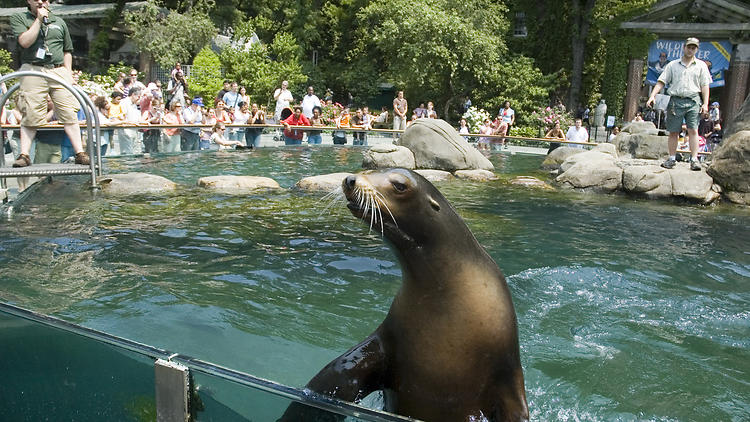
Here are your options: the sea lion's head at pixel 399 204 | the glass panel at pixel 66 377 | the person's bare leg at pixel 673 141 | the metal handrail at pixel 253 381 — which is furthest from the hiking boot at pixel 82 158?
the person's bare leg at pixel 673 141

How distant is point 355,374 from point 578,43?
29153 millimetres

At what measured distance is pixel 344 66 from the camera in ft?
108

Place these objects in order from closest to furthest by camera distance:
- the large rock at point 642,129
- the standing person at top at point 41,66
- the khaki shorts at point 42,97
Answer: the standing person at top at point 41,66 < the khaki shorts at point 42,97 < the large rock at point 642,129

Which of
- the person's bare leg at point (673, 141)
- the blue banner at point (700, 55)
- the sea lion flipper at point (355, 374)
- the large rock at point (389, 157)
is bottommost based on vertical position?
the sea lion flipper at point (355, 374)

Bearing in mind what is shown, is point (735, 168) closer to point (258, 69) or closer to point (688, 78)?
point (688, 78)

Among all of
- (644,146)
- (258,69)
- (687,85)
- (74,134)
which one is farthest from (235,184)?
(258,69)

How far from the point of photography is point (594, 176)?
12.0 m

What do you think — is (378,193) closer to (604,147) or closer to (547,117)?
(604,147)

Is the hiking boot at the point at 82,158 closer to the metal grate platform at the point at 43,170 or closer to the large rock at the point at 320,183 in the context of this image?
the metal grate platform at the point at 43,170

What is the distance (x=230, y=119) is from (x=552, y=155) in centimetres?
821

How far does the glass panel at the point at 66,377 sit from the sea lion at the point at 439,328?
0.67 meters

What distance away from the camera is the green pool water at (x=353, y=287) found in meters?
3.98

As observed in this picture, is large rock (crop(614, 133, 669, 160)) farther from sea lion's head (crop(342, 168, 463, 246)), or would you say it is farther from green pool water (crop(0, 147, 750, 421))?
sea lion's head (crop(342, 168, 463, 246))

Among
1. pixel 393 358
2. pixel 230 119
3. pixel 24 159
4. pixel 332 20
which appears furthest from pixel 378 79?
pixel 393 358
